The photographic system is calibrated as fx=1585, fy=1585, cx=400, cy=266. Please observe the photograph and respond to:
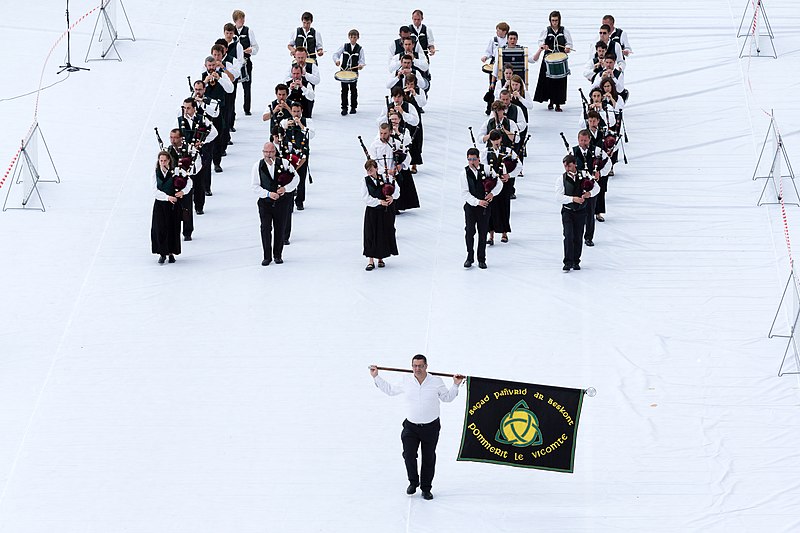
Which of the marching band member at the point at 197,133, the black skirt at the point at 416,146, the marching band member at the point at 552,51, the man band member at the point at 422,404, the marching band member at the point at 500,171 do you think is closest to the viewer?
the man band member at the point at 422,404

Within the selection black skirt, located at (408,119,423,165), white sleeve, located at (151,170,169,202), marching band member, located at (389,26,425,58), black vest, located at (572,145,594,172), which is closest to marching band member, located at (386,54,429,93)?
marching band member, located at (389,26,425,58)

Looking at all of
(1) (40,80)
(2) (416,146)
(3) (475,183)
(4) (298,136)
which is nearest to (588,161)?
(3) (475,183)

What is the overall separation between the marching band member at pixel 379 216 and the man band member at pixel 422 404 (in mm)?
3610

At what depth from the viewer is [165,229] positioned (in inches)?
577

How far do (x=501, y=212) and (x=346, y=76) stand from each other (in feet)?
11.1

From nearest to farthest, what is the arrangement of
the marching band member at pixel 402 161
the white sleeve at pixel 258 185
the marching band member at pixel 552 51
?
the white sleeve at pixel 258 185 → the marching band member at pixel 402 161 → the marching band member at pixel 552 51

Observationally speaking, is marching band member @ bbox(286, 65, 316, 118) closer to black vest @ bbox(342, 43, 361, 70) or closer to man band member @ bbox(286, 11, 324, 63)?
black vest @ bbox(342, 43, 361, 70)

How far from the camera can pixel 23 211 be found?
15617mm

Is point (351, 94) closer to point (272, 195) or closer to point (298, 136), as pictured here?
point (298, 136)

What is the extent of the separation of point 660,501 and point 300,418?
2843 millimetres

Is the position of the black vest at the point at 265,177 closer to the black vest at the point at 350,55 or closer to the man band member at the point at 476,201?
the man band member at the point at 476,201

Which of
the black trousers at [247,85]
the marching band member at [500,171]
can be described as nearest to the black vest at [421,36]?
the black trousers at [247,85]

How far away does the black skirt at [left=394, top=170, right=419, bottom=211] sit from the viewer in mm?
15484

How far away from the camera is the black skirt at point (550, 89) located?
17.8m
